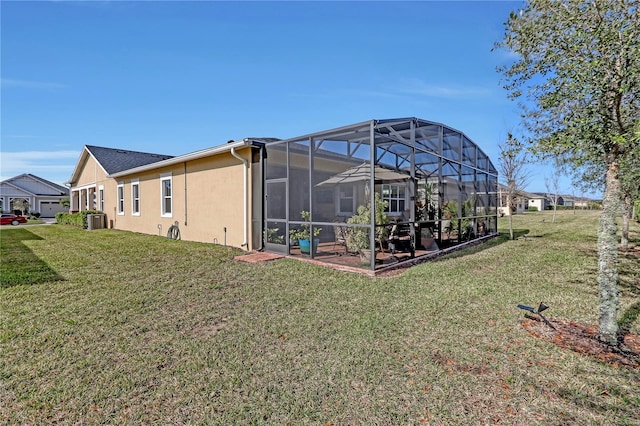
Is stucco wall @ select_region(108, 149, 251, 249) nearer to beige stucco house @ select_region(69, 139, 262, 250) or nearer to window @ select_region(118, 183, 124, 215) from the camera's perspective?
beige stucco house @ select_region(69, 139, 262, 250)

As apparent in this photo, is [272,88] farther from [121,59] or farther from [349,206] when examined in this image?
[349,206]

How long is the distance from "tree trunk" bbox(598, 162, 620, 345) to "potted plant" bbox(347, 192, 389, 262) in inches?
158

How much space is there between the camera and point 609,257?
3115 millimetres

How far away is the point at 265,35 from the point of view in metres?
9.16

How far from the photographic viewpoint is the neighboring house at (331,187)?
758 centimetres

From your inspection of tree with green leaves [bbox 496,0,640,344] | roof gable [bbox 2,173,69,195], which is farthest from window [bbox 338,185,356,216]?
roof gable [bbox 2,173,69,195]

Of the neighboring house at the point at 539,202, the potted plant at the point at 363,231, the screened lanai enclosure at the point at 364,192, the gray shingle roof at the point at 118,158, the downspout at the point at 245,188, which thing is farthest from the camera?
the neighboring house at the point at 539,202

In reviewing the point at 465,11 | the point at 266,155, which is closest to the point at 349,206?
the point at 266,155

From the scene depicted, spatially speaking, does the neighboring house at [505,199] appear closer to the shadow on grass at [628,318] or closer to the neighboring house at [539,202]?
the shadow on grass at [628,318]

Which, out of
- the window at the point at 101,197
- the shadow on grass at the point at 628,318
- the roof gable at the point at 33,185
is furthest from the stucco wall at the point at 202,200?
the roof gable at the point at 33,185

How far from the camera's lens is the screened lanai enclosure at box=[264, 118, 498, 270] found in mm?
7340

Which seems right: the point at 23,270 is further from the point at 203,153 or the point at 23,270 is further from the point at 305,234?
the point at 305,234

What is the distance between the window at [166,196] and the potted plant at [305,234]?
7084 millimetres

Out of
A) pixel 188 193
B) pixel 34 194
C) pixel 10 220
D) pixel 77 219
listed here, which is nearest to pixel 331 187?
pixel 188 193
